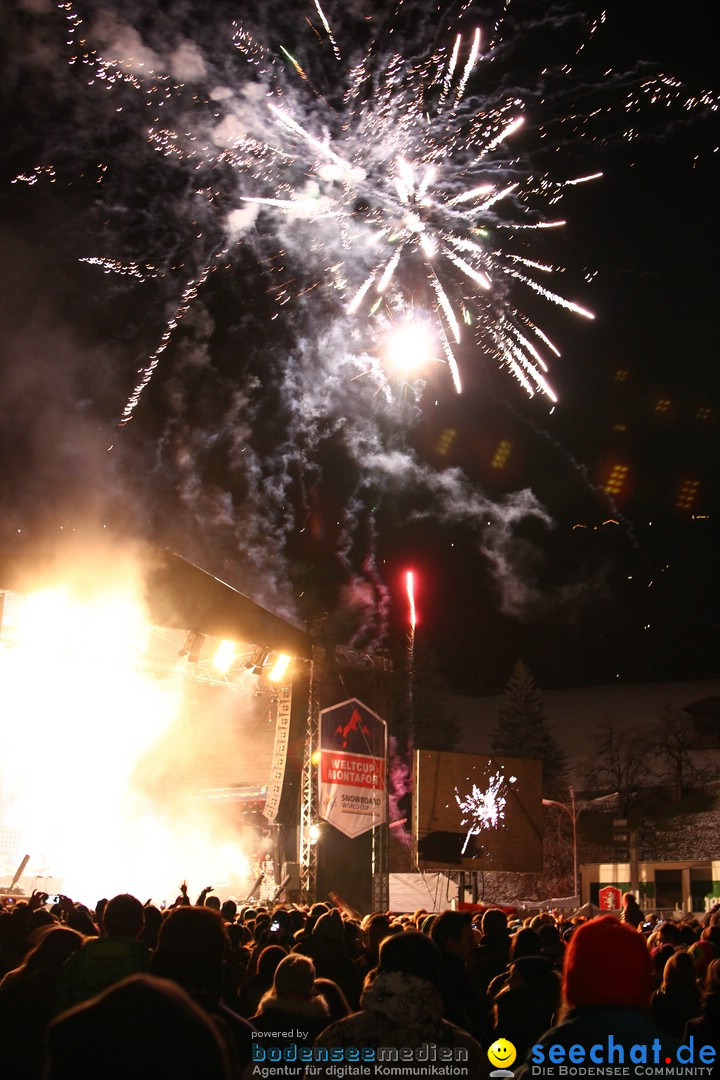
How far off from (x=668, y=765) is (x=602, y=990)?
52.1 m

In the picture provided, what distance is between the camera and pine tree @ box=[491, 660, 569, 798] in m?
51.2

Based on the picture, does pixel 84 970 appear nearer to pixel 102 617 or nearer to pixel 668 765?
pixel 102 617

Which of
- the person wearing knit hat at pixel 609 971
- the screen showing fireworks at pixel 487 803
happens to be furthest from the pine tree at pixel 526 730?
the person wearing knit hat at pixel 609 971

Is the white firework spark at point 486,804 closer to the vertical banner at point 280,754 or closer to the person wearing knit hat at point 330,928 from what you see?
the vertical banner at point 280,754

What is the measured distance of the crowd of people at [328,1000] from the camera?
1.61m

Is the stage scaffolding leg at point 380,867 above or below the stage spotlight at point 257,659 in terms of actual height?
below

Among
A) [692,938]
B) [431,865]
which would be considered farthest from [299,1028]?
[431,865]

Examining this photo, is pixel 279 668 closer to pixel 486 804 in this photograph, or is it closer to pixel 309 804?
pixel 309 804

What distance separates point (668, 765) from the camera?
1989 inches

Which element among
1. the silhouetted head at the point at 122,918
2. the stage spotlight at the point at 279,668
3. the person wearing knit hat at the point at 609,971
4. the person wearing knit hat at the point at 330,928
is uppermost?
the stage spotlight at the point at 279,668

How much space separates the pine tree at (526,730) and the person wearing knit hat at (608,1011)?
50.1 meters

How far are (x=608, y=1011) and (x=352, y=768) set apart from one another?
15.4 m

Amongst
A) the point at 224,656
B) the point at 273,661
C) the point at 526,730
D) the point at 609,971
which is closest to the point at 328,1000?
the point at 609,971

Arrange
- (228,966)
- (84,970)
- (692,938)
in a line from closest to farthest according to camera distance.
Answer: (84,970) < (228,966) < (692,938)
